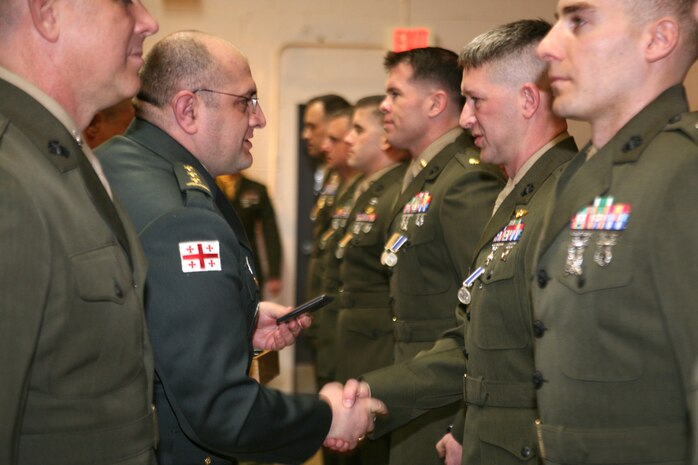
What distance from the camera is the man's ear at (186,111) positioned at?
2.44 meters

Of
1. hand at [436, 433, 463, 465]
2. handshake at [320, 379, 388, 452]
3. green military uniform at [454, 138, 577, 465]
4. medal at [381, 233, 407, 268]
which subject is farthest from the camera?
medal at [381, 233, 407, 268]

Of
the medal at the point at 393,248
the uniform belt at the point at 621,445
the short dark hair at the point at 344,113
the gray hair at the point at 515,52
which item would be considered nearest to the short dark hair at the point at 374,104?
the short dark hair at the point at 344,113

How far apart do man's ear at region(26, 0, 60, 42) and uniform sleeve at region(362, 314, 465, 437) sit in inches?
57.6

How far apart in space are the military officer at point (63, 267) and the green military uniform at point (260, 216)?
468 cm

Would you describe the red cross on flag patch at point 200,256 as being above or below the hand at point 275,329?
above

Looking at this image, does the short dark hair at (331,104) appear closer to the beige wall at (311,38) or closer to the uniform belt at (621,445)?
the beige wall at (311,38)

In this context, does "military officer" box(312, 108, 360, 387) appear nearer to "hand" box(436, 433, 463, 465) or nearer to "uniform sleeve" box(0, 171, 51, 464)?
"hand" box(436, 433, 463, 465)

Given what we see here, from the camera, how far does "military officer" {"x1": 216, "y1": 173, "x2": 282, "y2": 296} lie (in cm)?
644

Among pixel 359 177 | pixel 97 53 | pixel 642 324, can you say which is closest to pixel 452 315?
pixel 642 324

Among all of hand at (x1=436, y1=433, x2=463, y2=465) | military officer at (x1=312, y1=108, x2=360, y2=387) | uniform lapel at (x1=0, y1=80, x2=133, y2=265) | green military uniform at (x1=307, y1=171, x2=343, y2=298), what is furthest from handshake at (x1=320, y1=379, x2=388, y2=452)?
green military uniform at (x1=307, y1=171, x2=343, y2=298)

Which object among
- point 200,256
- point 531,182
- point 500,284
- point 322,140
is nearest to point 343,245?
point 322,140

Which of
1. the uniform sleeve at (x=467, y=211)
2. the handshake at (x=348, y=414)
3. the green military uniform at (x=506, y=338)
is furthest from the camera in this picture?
the uniform sleeve at (x=467, y=211)

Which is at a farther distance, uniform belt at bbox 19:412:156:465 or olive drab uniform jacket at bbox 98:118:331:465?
olive drab uniform jacket at bbox 98:118:331:465

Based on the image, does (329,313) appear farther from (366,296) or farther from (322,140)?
(322,140)
